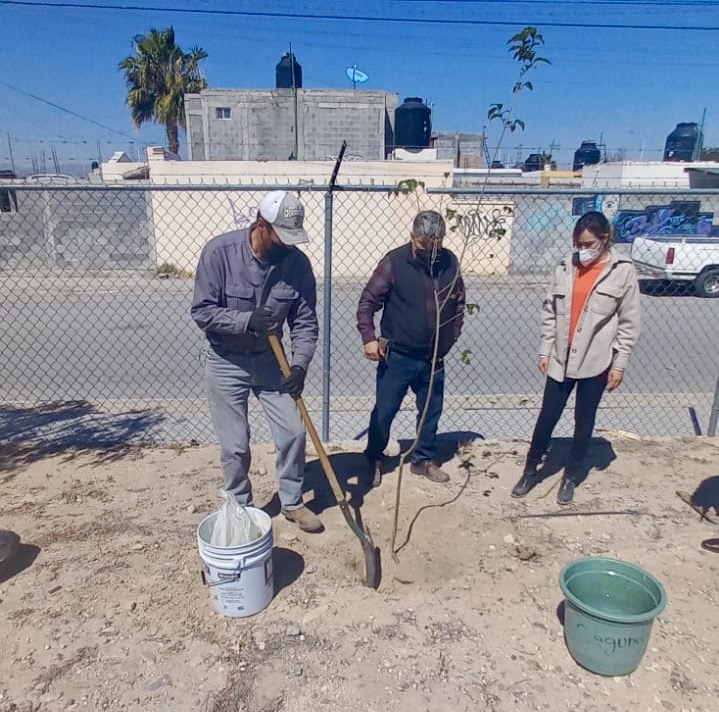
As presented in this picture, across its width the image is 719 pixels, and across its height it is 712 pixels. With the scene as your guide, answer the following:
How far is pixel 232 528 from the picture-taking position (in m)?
2.90

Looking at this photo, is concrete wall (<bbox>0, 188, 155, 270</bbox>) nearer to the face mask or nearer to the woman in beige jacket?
the face mask

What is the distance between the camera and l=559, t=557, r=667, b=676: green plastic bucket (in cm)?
249

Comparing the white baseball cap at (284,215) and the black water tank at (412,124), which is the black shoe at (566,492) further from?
the black water tank at (412,124)

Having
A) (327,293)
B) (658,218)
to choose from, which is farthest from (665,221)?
(327,293)

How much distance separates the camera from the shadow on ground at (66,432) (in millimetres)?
4605

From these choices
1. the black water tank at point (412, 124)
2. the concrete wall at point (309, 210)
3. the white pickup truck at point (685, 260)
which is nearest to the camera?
the white pickup truck at point (685, 260)

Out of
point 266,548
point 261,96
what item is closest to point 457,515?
point 266,548

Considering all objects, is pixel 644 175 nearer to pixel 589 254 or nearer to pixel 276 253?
pixel 589 254

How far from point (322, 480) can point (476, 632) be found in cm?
165

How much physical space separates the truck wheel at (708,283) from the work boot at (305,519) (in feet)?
39.3

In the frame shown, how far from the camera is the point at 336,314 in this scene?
446 inches

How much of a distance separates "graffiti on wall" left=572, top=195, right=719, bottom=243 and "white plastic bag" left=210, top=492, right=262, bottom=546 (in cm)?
1323

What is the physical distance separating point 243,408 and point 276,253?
2.84 ft

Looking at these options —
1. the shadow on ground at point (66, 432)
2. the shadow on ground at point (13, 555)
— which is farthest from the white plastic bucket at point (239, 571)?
the shadow on ground at point (66, 432)
